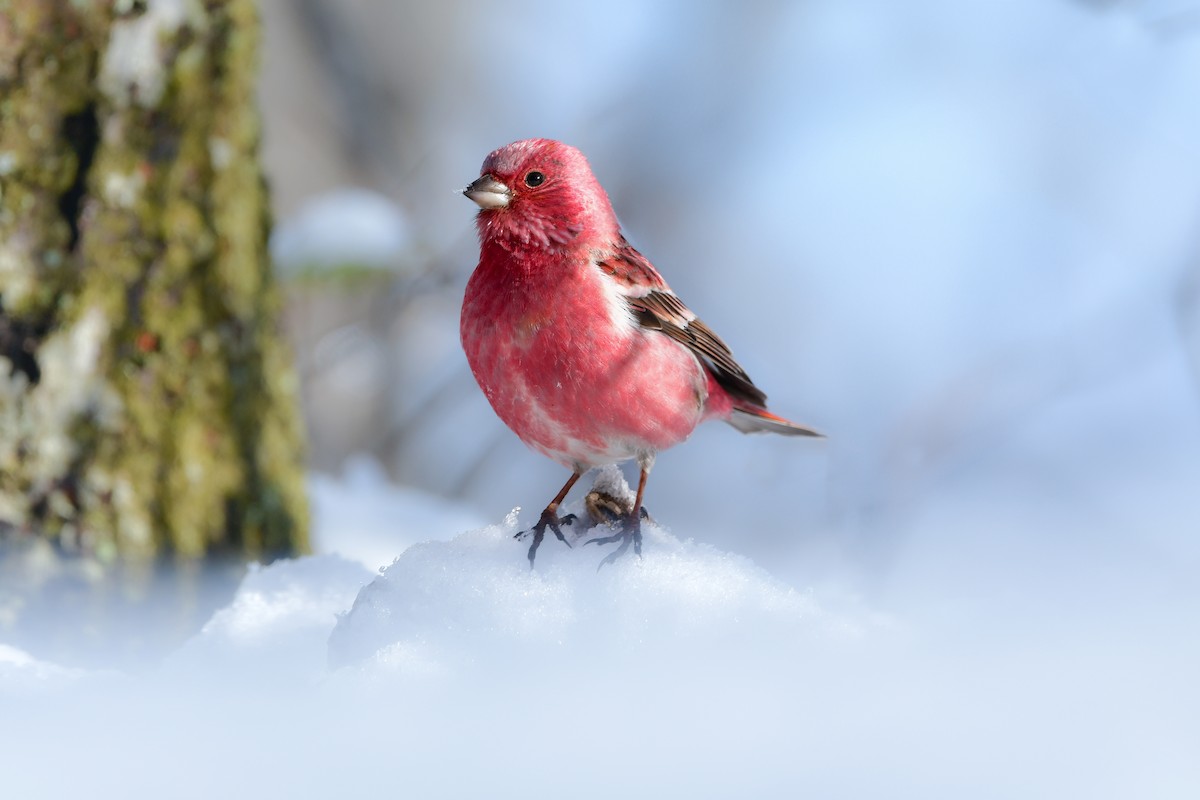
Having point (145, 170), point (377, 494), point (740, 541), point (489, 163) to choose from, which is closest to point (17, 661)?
point (145, 170)

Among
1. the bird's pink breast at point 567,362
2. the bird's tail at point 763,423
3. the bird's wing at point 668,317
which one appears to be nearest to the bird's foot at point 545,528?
the bird's pink breast at point 567,362

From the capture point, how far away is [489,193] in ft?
6.07

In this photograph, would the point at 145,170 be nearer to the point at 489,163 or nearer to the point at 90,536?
the point at 90,536

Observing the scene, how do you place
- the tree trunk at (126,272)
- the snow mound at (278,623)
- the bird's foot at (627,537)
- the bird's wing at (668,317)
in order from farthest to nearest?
the tree trunk at (126,272) < the snow mound at (278,623) < the bird's wing at (668,317) < the bird's foot at (627,537)

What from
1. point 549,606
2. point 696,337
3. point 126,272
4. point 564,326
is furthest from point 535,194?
point 126,272

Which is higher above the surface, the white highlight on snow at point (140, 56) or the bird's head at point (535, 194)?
the white highlight on snow at point (140, 56)

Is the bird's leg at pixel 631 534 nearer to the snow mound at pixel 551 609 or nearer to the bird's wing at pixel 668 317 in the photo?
the snow mound at pixel 551 609

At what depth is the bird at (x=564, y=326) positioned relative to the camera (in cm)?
184

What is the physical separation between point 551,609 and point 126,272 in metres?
1.55

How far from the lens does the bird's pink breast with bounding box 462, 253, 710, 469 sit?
1.83 metres

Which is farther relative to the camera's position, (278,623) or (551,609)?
(278,623)

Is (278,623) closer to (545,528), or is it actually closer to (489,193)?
(545,528)

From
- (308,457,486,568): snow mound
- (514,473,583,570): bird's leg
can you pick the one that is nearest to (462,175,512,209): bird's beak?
(514,473,583,570): bird's leg

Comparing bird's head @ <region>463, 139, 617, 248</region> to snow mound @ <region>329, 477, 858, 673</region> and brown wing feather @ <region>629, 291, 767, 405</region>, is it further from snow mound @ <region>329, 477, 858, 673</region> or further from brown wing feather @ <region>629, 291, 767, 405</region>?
snow mound @ <region>329, 477, 858, 673</region>
